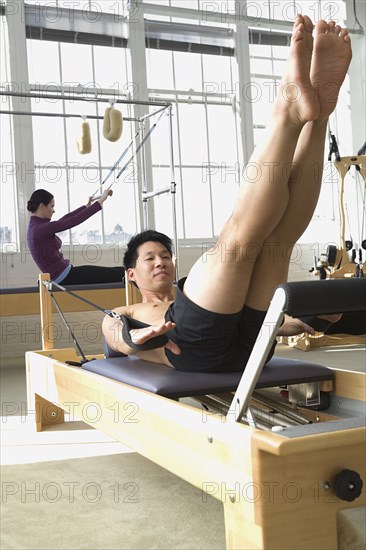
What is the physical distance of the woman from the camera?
4.34 meters

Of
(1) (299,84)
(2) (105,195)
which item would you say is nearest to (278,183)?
Answer: (1) (299,84)

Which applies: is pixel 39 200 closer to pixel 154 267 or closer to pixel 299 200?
pixel 154 267

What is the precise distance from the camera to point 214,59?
6.46 meters

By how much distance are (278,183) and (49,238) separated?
10.0ft

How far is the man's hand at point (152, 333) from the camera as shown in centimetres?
168

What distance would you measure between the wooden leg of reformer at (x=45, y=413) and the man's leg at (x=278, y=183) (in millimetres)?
1249

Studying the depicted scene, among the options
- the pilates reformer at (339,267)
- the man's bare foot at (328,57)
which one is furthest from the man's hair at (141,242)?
the pilates reformer at (339,267)

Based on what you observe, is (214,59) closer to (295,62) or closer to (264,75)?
(264,75)

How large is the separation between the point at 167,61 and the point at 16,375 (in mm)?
3439

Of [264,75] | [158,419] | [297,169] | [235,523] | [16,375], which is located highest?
[264,75]

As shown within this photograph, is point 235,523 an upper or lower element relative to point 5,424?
upper

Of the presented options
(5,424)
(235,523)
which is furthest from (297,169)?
(5,424)

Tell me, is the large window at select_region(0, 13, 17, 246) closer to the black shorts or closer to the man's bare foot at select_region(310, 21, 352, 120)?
the black shorts

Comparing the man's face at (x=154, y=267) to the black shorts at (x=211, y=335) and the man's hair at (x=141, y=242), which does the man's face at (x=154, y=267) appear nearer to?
the man's hair at (x=141, y=242)
